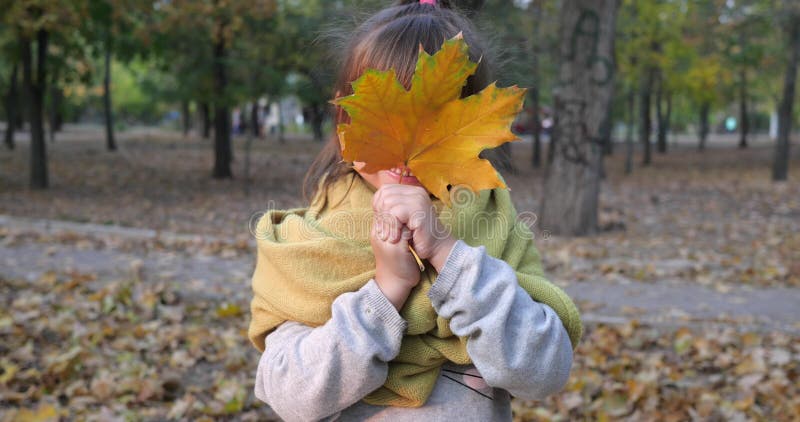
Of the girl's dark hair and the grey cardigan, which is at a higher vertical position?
the girl's dark hair

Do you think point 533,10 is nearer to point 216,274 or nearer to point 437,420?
point 216,274

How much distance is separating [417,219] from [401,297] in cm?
16

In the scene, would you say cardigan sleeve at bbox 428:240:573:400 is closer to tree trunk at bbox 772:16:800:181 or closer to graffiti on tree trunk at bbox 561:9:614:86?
graffiti on tree trunk at bbox 561:9:614:86

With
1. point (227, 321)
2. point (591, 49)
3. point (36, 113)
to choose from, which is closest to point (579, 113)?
point (591, 49)

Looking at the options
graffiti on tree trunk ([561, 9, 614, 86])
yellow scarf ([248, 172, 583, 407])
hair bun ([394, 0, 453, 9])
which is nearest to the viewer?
yellow scarf ([248, 172, 583, 407])

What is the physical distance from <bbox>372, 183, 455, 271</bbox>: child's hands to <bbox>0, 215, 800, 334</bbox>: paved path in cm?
405

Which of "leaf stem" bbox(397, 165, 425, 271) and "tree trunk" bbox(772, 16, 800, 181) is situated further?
"tree trunk" bbox(772, 16, 800, 181)

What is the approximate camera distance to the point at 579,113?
895cm

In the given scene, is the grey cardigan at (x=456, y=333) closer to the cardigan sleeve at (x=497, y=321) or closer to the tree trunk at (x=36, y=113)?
the cardigan sleeve at (x=497, y=321)

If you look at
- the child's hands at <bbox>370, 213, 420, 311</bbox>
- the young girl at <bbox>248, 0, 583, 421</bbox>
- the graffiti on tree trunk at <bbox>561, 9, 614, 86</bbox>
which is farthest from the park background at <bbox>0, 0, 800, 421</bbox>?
the child's hands at <bbox>370, 213, 420, 311</bbox>

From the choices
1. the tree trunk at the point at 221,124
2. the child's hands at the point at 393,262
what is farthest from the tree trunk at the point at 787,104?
the child's hands at the point at 393,262

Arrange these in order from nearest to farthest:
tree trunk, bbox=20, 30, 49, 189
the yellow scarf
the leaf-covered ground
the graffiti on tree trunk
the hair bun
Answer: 1. the yellow scarf
2. the hair bun
3. the leaf-covered ground
4. the graffiti on tree trunk
5. tree trunk, bbox=20, 30, 49, 189

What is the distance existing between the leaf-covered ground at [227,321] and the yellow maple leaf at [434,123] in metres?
2.56

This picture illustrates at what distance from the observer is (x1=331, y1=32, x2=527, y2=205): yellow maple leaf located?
1.30 m
